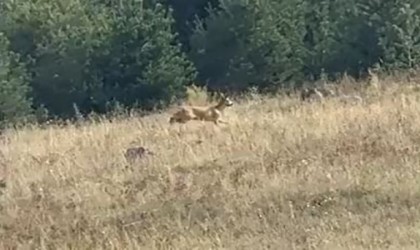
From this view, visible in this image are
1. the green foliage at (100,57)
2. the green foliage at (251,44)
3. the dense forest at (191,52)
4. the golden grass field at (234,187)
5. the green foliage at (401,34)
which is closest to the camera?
the golden grass field at (234,187)

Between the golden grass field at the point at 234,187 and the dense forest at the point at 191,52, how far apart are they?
36.5ft

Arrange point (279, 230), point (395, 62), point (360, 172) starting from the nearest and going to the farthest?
point (279, 230) < point (360, 172) < point (395, 62)

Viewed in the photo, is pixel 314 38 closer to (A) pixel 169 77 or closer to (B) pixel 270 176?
(A) pixel 169 77

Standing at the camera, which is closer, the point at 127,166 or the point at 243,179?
the point at 243,179

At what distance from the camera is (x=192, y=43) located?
27500 millimetres

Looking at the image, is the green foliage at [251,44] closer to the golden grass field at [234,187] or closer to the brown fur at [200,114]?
the brown fur at [200,114]

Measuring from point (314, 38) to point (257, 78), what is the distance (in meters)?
1.66

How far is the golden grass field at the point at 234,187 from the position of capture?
23.0ft

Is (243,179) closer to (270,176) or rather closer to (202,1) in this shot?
(270,176)

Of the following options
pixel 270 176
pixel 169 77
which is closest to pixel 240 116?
pixel 270 176

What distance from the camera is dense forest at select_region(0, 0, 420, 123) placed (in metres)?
22.0

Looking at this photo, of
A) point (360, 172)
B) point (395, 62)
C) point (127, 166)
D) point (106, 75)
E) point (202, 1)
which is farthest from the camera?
point (202, 1)

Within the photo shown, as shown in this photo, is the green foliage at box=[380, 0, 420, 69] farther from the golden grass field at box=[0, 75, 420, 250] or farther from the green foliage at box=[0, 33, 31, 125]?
the golden grass field at box=[0, 75, 420, 250]

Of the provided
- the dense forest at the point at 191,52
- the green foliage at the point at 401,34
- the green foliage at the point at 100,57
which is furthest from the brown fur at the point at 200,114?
the green foliage at the point at 100,57
